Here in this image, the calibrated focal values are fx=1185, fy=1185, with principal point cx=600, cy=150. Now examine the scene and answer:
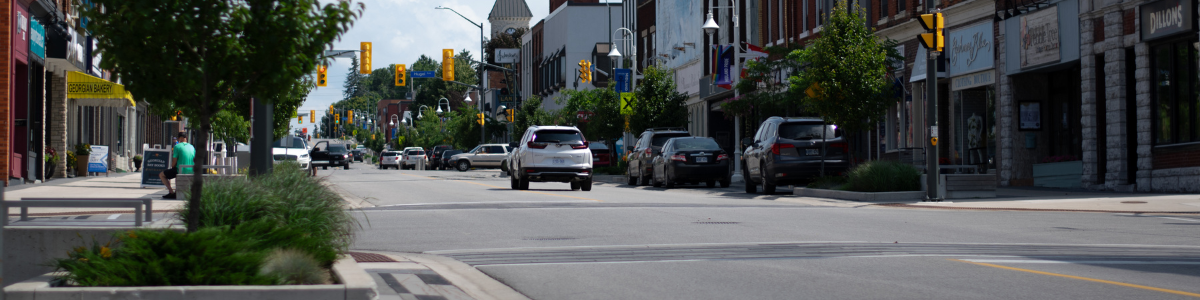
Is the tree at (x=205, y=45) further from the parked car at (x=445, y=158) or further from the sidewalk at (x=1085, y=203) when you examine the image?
the parked car at (x=445, y=158)

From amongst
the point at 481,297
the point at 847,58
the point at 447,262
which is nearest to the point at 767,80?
the point at 847,58

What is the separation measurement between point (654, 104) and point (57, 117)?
21737 mm

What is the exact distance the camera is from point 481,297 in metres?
8.23

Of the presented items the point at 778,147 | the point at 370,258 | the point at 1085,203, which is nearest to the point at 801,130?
the point at 778,147

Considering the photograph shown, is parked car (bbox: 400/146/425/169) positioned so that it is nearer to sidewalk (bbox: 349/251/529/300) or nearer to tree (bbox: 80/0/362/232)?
sidewalk (bbox: 349/251/529/300)

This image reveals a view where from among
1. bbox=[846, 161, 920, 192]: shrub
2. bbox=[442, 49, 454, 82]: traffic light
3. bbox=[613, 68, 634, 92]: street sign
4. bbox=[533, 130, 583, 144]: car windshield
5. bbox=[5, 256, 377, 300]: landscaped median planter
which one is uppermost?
bbox=[442, 49, 454, 82]: traffic light

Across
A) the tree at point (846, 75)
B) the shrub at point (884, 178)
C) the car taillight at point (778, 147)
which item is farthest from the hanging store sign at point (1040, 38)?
the car taillight at point (778, 147)

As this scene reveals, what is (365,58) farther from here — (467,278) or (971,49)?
(467,278)

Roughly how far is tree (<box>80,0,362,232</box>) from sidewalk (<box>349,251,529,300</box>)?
1.55m

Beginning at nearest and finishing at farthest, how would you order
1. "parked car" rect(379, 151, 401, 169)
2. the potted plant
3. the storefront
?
the storefront < the potted plant < "parked car" rect(379, 151, 401, 169)

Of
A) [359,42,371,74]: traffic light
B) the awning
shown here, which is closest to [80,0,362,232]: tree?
the awning

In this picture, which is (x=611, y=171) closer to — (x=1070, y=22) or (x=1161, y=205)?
(x=1070, y=22)

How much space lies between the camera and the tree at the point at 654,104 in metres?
46.2

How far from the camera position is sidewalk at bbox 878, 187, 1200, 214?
18234 mm
